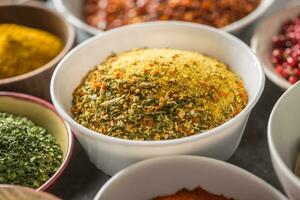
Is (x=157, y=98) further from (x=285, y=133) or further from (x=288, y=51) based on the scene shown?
(x=288, y=51)

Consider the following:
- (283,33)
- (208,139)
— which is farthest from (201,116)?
(283,33)

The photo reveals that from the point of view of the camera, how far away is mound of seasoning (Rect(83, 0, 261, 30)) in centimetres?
148

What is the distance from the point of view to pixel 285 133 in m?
1.06

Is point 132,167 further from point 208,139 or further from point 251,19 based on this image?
point 251,19

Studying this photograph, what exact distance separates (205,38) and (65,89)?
15.2 inches

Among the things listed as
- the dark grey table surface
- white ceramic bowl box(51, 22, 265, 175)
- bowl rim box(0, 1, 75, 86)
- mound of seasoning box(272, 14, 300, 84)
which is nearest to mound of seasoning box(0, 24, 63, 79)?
bowl rim box(0, 1, 75, 86)

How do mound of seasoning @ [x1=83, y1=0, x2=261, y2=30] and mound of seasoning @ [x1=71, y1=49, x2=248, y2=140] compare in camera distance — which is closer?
mound of seasoning @ [x1=71, y1=49, x2=248, y2=140]

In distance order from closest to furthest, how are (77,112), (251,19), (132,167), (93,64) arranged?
(132,167) < (77,112) < (93,64) < (251,19)

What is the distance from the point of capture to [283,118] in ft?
3.51

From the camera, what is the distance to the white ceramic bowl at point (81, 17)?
1420mm

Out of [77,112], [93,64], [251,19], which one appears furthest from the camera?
[251,19]

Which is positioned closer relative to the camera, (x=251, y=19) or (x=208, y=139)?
(x=208, y=139)

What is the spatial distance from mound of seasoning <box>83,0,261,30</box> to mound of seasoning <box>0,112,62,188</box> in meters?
0.44

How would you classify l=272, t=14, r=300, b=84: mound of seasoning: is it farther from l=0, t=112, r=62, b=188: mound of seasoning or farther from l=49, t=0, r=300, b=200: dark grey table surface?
l=0, t=112, r=62, b=188: mound of seasoning
